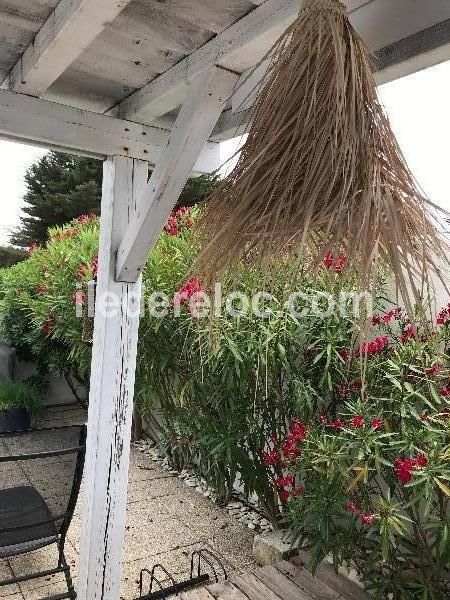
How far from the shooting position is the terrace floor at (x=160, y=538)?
258 centimetres

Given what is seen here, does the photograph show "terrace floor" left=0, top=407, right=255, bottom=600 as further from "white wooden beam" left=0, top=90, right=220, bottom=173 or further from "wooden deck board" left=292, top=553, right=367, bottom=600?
"white wooden beam" left=0, top=90, right=220, bottom=173

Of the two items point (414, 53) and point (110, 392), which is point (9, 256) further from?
point (414, 53)

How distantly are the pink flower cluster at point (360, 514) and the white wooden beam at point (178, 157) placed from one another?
1.23 metres

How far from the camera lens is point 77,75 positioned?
1.80 m

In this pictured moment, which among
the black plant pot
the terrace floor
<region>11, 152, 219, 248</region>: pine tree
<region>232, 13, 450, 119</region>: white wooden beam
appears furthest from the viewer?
<region>11, 152, 219, 248</region>: pine tree

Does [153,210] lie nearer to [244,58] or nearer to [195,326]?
[244,58]

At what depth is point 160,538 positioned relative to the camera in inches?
118

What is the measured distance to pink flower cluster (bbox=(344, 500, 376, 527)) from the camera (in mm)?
1876

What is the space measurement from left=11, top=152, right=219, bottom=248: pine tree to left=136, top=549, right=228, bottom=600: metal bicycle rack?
694cm

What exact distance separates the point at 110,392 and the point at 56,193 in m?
8.04

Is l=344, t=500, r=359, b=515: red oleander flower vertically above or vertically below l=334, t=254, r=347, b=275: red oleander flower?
below

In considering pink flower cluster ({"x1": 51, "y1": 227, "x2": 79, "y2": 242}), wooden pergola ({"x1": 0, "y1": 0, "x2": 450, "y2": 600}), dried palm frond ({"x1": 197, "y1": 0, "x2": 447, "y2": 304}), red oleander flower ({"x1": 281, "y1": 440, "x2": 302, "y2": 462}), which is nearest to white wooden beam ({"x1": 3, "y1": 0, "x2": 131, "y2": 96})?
wooden pergola ({"x1": 0, "y1": 0, "x2": 450, "y2": 600})

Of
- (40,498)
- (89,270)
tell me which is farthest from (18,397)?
(40,498)

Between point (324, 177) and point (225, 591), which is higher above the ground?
point (324, 177)
